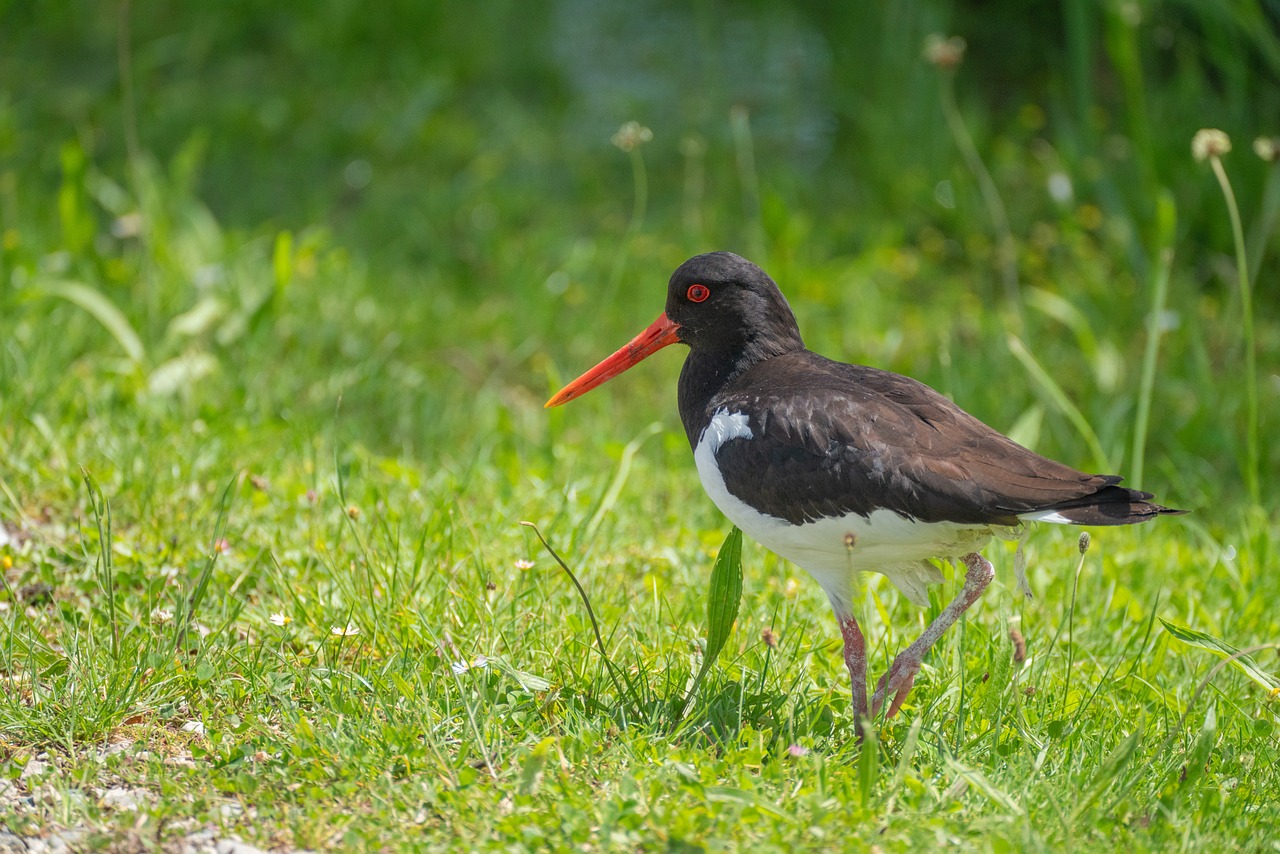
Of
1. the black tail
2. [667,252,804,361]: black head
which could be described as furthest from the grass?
[667,252,804,361]: black head

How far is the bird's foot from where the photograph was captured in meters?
2.91

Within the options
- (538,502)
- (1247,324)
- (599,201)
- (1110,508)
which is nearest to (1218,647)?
(1110,508)

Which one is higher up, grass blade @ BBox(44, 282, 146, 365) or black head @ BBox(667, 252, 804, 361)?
black head @ BBox(667, 252, 804, 361)

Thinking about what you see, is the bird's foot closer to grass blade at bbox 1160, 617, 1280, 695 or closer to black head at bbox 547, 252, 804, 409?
grass blade at bbox 1160, 617, 1280, 695

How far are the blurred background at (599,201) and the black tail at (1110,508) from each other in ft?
5.12

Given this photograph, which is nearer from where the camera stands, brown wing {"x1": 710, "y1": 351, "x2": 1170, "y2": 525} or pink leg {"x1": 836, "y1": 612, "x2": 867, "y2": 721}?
brown wing {"x1": 710, "y1": 351, "x2": 1170, "y2": 525}

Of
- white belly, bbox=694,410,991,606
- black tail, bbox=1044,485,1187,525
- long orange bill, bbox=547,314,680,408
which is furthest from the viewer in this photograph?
long orange bill, bbox=547,314,680,408

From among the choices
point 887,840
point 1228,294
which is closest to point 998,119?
point 1228,294

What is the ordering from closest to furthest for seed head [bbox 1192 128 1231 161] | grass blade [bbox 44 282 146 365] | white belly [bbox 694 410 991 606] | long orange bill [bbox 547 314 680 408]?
1. white belly [bbox 694 410 991 606]
2. seed head [bbox 1192 128 1231 161]
3. long orange bill [bbox 547 314 680 408]
4. grass blade [bbox 44 282 146 365]

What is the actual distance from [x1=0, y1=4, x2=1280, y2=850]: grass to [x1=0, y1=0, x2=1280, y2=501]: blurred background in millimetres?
32

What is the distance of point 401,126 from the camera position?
698cm

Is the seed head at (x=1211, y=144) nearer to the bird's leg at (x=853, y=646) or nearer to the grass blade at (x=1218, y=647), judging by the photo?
the grass blade at (x=1218, y=647)

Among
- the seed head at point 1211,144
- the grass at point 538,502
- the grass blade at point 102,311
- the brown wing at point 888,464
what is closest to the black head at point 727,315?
the brown wing at point 888,464

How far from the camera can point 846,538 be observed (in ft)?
8.68
